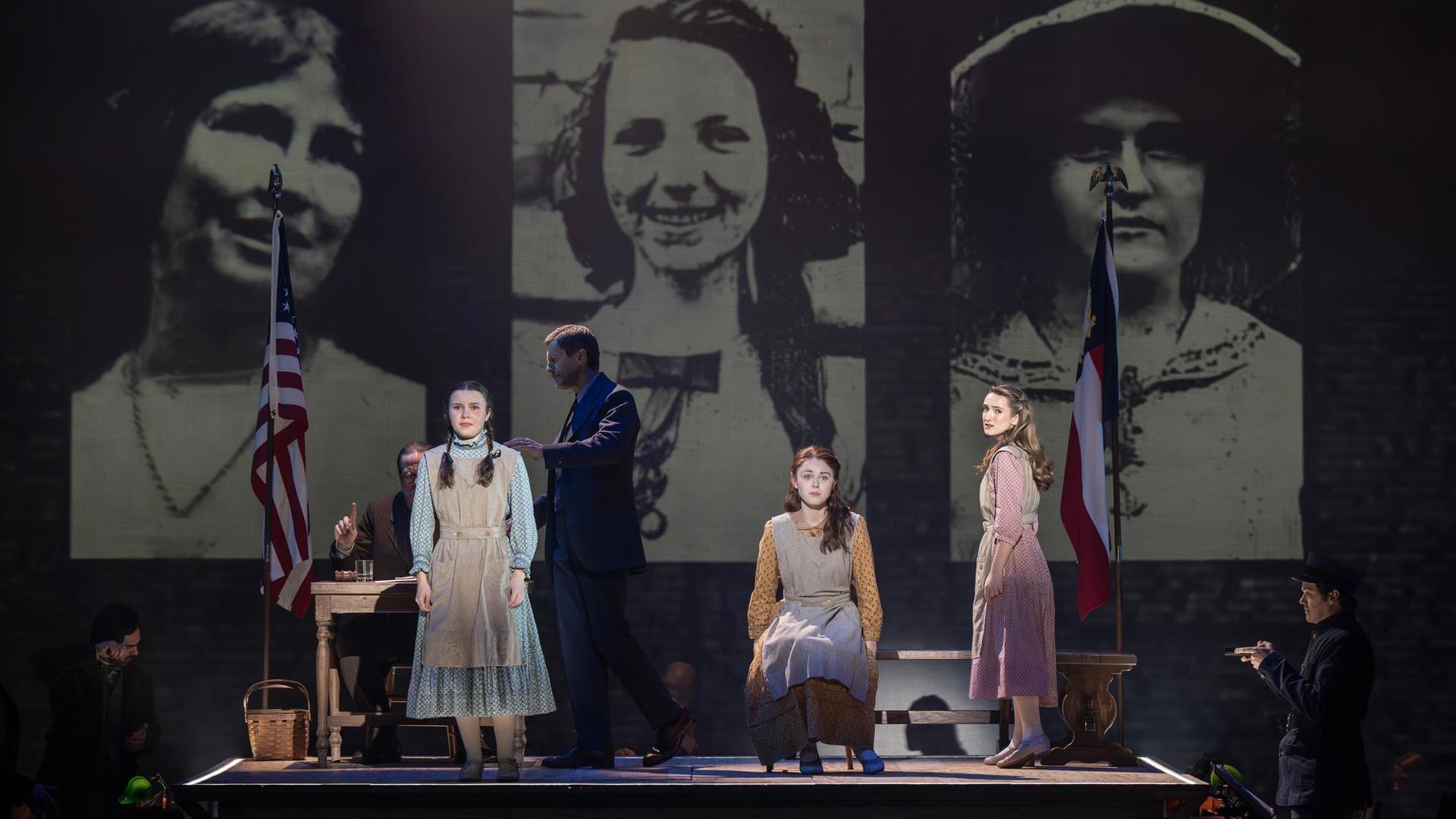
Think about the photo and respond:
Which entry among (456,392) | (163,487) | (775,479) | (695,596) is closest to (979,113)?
(775,479)

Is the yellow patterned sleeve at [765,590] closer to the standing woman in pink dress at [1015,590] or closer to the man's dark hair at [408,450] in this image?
the standing woman in pink dress at [1015,590]

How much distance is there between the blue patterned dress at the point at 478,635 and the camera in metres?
6.03

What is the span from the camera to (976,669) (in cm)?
648

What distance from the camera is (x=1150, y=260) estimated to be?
8.47 meters

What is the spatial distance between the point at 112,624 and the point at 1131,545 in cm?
527

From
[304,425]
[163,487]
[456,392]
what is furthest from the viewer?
[163,487]

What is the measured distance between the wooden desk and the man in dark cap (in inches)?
141

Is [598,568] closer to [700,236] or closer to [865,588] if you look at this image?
[865,588]

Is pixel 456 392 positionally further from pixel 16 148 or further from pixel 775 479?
pixel 16 148

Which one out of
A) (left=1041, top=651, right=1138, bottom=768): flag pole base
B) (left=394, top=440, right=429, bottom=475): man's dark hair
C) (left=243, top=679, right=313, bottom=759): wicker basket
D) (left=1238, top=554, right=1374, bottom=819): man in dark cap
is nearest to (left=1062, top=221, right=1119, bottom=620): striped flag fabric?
(left=1041, top=651, right=1138, bottom=768): flag pole base

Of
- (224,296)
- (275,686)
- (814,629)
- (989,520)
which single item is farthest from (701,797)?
(224,296)

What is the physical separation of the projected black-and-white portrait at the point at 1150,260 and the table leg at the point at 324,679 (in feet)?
11.2

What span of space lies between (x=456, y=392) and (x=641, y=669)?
1.38m

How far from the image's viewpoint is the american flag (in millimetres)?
7285
